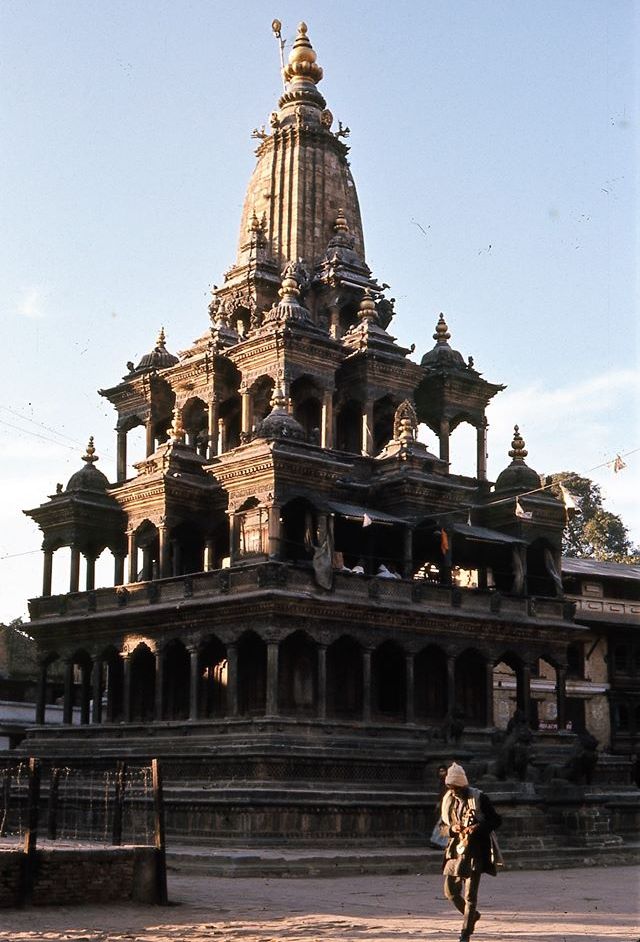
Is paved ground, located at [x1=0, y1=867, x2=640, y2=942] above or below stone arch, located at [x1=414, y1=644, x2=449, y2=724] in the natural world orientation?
below

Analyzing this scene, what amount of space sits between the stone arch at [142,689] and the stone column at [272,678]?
882 centimetres

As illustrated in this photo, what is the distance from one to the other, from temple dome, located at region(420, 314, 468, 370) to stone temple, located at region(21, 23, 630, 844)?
5.2 inches

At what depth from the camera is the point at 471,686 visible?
4966 centimetres

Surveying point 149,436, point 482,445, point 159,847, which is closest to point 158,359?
point 149,436

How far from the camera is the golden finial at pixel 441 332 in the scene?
187 feet

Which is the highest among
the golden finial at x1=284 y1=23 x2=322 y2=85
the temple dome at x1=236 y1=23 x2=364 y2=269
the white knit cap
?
the golden finial at x1=284 y1=23 x2=322 y2=85

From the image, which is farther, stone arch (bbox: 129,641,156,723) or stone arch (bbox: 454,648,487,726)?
stone arch (bbox: 129,641,156,723)

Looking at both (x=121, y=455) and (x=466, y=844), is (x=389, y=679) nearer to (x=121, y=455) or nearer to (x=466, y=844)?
(x=121, y=455)

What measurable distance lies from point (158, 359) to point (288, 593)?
17.5 m

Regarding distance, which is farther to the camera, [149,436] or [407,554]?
[149,436]

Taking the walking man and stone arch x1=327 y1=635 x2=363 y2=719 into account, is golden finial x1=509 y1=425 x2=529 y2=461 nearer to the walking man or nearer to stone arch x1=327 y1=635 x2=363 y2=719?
stone arch x1=327 y1=635 x2=363 y2=719

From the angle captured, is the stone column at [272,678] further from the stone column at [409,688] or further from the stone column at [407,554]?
the stone column at [407,554]

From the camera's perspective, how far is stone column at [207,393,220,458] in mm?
51319

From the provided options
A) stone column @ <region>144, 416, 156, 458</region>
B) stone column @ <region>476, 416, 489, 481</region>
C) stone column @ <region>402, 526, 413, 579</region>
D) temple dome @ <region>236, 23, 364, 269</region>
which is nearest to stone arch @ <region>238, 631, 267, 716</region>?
stone column @ <region>402, 526, 413, 579</region>
